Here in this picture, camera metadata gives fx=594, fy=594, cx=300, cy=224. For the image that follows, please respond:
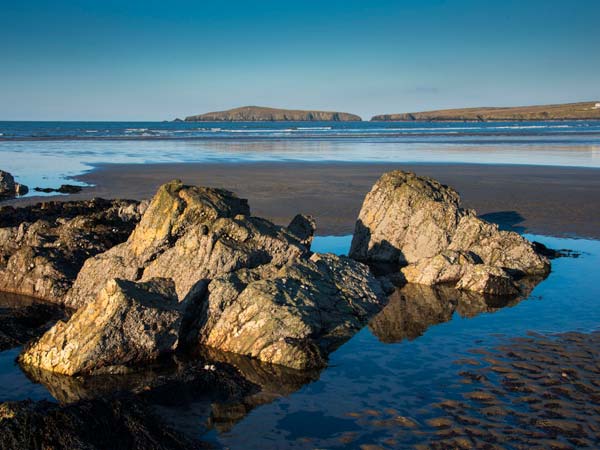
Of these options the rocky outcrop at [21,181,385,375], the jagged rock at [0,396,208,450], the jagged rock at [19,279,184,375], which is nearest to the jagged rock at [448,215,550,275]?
the rocky outcrop at [21,181,385,375]

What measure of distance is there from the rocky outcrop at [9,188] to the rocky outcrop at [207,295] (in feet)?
56.9

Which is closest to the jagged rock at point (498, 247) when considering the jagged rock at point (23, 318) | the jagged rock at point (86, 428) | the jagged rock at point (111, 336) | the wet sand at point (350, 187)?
the wet sand at point (350, 187)

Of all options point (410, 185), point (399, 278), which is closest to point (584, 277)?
point (399, 278)

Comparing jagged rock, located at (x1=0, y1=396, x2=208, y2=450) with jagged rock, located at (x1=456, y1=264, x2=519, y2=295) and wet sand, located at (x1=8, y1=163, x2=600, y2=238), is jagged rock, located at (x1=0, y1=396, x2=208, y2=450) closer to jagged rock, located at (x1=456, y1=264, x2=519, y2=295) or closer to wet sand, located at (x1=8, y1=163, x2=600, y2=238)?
jagged rock, located at (x1=456, y1=264, x2=519, y2=295)

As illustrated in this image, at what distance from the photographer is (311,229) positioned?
52.2 ft

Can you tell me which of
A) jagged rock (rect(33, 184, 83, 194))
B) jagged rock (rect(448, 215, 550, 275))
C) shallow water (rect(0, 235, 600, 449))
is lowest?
shallow water (rect(0, 235, 600, 449))

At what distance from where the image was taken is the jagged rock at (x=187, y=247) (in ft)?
38.5

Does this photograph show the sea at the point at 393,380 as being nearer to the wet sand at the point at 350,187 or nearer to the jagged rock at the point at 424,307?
the jagged rock at the point at 424,307

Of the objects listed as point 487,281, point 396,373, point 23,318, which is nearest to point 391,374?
point 396,373

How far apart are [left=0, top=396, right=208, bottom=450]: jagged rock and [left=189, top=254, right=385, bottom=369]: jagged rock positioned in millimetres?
2779

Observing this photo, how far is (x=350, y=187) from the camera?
29297mm

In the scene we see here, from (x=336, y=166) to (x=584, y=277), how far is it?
2743cm

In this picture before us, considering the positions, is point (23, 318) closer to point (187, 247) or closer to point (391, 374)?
point (187, 247)

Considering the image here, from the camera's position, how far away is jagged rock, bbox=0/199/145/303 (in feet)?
43.1
